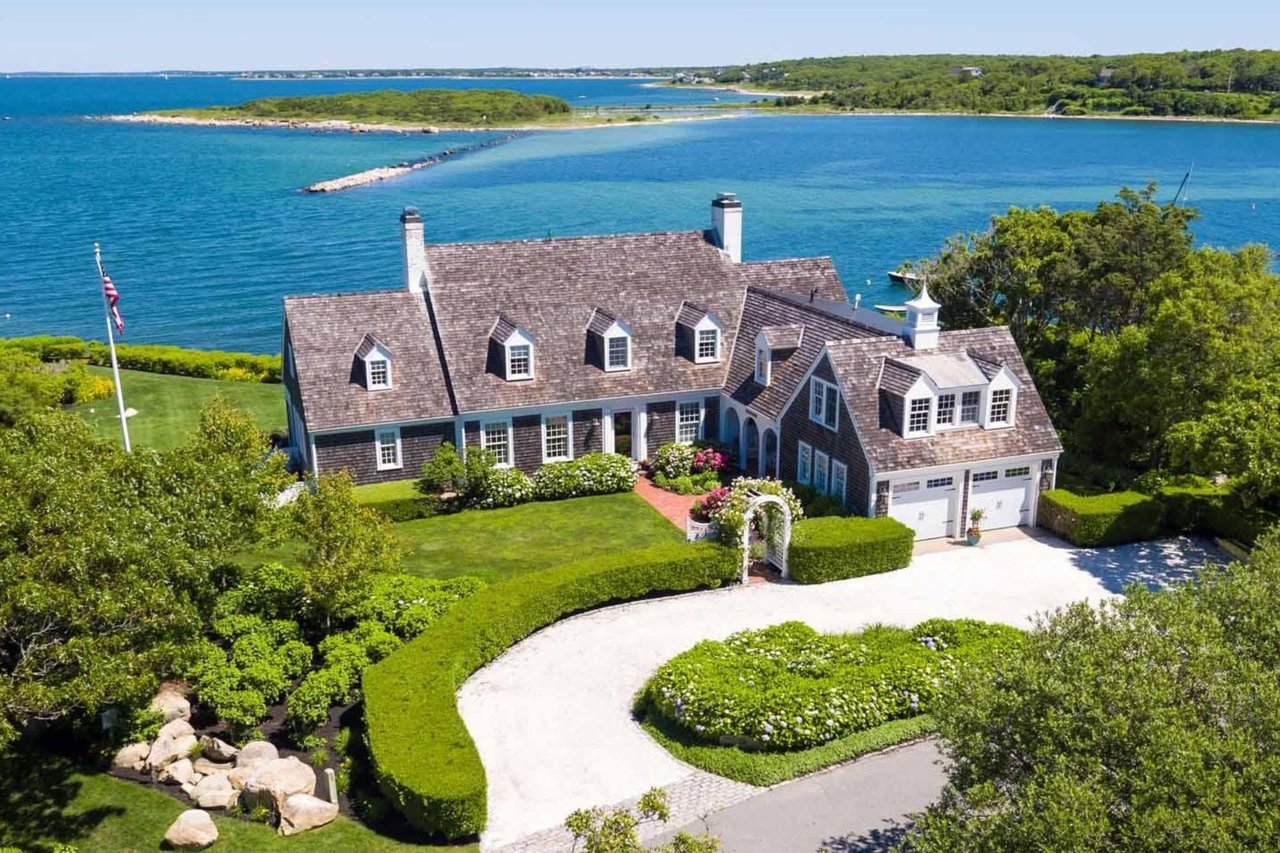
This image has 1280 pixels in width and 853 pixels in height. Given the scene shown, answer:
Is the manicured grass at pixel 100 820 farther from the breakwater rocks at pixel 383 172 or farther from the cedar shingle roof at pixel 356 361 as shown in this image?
the breakwater rocks at pixel 383 172

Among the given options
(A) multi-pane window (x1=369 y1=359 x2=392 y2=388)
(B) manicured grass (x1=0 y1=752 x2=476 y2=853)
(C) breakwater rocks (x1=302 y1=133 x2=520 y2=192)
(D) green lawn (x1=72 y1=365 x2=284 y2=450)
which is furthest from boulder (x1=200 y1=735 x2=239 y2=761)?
(C) breakwater rocks (x1=302 y1=133 x2=520 y2=192)

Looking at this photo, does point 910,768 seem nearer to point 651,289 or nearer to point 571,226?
point 651,289

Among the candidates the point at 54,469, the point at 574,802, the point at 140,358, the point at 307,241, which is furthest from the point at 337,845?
the point at 307,241

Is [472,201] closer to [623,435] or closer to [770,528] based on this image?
[623,435]

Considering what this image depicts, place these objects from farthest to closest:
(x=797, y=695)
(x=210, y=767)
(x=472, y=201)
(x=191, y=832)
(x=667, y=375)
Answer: (x=472, y=201) < (x=667, y=375) < (x=797, y=695) < (x=210, y=767) < (x=191, y=832)

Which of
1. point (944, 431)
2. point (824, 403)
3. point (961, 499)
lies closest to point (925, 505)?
point (961, 499)
